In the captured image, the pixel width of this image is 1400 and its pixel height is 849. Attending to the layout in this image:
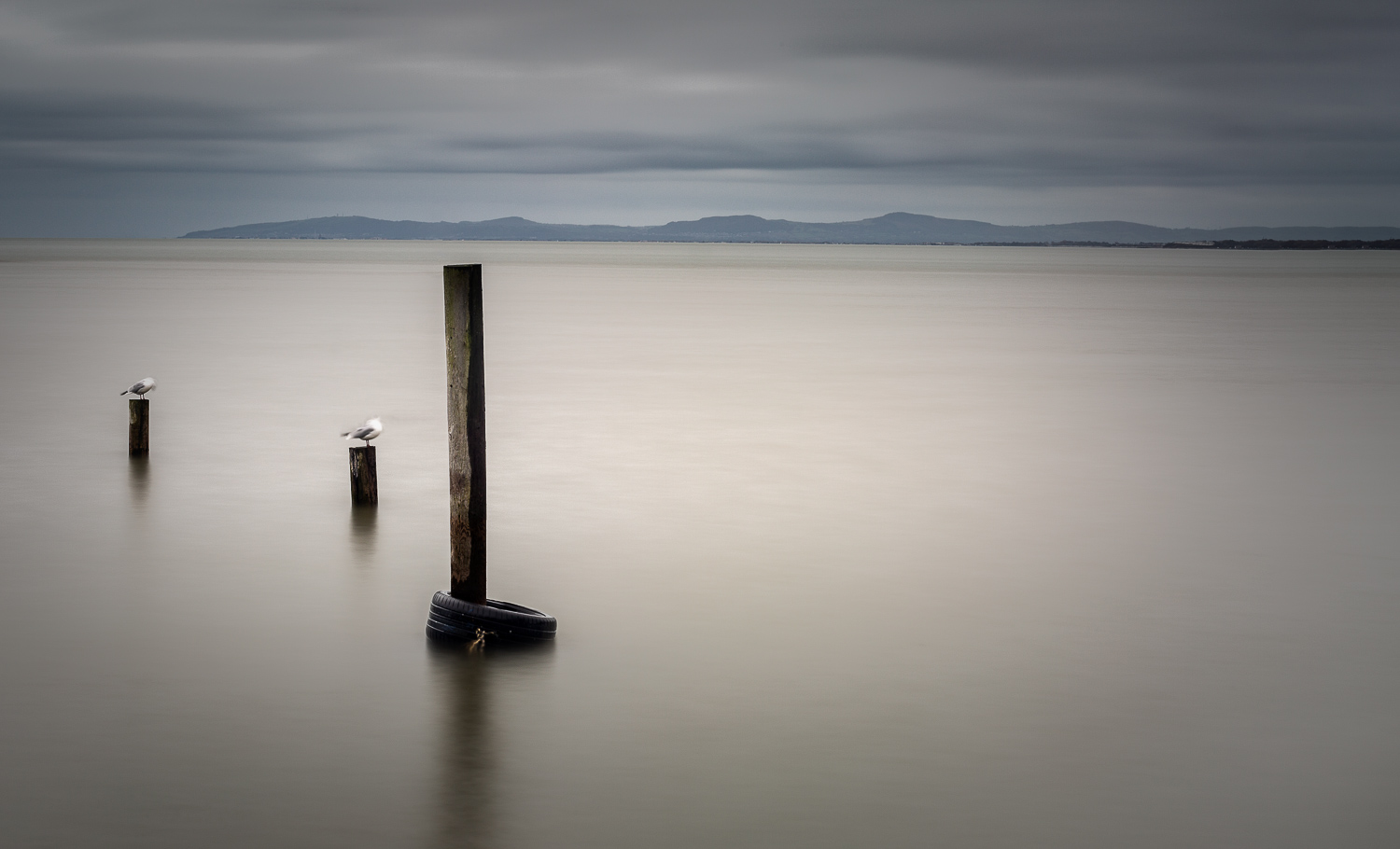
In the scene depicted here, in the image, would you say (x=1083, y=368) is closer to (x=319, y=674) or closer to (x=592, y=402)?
(x=592, y=402)

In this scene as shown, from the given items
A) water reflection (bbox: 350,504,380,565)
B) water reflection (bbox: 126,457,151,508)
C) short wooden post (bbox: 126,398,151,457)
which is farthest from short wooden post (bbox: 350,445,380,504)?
short wooden post (bbox: 126,398,151,457)

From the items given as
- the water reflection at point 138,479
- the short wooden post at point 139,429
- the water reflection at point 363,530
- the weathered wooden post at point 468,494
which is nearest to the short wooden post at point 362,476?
the water reflection at point 363,530

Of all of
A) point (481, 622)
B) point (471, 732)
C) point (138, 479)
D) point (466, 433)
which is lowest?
point (471, 732)

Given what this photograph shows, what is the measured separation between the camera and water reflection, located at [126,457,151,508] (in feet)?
38.4

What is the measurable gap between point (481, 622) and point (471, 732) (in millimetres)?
1180

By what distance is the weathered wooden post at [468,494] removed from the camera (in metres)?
7.55

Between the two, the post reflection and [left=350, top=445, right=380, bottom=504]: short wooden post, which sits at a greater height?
[left=350, top=445, right=380, bottom=504]: short wooden post

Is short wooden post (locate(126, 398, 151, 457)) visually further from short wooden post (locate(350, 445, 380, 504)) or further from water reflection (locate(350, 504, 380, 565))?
water reflection (locate(350, 504, 380, 565))

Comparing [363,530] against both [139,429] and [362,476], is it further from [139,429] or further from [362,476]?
[139,429]

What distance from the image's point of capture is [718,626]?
815 cm

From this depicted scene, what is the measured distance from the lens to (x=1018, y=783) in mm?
5805

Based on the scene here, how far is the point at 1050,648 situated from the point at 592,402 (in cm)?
1223

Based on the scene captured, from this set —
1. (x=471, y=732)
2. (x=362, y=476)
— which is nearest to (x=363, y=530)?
(x=362, y=476)

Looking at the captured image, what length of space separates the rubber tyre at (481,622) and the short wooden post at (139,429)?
23.7 ft
